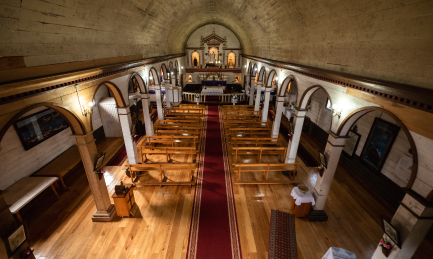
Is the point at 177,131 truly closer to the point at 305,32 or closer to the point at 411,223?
the point at 305,32

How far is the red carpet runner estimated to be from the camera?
5.34m

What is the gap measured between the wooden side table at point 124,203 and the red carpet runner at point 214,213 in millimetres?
2132

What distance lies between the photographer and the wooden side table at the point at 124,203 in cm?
598

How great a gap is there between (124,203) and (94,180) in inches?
45.6

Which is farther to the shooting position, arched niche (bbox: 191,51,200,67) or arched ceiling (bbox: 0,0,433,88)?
arched niche (bbox: 191,51,200,67)

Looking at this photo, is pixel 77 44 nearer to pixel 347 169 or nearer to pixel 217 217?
pixel 217 217

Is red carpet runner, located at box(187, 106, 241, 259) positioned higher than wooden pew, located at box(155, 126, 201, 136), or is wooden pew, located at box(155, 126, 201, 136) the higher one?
wooden pew, located at box(155, 126, 201, 136)

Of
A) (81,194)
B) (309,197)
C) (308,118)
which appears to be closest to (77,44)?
(81,194)

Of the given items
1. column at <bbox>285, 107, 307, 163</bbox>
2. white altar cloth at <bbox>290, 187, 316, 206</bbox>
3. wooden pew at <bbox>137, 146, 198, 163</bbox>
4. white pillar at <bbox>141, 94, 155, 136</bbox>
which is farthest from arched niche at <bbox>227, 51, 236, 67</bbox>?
white altar cloth at <bbox>290, 187, 316, 206</bbox>

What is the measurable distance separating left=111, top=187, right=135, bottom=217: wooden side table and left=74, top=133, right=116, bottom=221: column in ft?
0.99

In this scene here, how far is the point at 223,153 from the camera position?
10.1 m

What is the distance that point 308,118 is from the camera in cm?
1296

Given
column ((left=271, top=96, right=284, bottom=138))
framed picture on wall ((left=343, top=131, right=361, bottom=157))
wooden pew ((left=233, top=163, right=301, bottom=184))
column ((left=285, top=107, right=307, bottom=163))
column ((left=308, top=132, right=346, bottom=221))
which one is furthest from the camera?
column ((left=271, top=96, right=284, bottom=138))

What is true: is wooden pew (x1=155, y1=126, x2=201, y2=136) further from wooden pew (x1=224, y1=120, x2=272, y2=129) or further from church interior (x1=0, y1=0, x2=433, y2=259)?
wooden pew (x1=224, y1=120, x2=272, y2=129)
